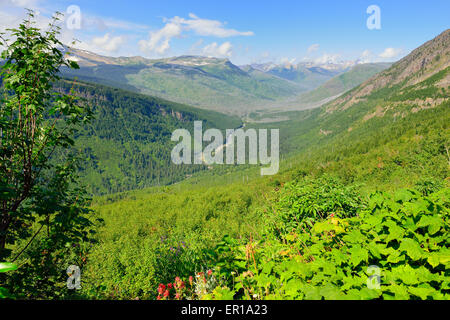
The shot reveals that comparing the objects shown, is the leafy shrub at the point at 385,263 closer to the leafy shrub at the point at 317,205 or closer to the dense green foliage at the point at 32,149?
the leafy shrub at the point at 317,205

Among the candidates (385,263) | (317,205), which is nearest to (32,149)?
(385,263)

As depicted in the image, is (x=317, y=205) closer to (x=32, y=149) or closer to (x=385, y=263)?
(x=385, y=263)

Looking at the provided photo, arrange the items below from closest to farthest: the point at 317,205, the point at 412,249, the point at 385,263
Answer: the point at 412,249
the point at 385,263
the point at 317,205

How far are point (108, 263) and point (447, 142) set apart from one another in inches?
4364

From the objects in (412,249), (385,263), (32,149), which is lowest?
(385,263)

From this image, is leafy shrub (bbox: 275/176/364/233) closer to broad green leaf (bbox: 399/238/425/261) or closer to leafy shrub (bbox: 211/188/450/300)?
leafy shrub (bbox: 211/188/450/300)

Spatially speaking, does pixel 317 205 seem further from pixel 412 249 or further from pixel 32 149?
pixel 32 149

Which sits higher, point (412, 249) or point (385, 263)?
point (412, 249)

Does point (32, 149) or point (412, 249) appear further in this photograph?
point (32, 149)

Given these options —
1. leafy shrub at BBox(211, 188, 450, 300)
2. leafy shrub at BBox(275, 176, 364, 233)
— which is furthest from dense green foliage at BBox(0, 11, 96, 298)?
leafy shrub at BBox(275, 176, 364, 233)

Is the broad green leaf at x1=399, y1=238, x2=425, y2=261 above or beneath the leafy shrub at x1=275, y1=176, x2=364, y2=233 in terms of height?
above

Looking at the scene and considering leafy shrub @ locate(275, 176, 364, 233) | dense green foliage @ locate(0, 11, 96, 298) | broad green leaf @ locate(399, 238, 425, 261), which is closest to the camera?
broad green leaf @ locate(399, 238, 425, 261)

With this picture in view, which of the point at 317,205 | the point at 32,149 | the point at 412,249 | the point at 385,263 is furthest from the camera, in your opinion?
the point at 317,205

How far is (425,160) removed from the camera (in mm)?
76812
